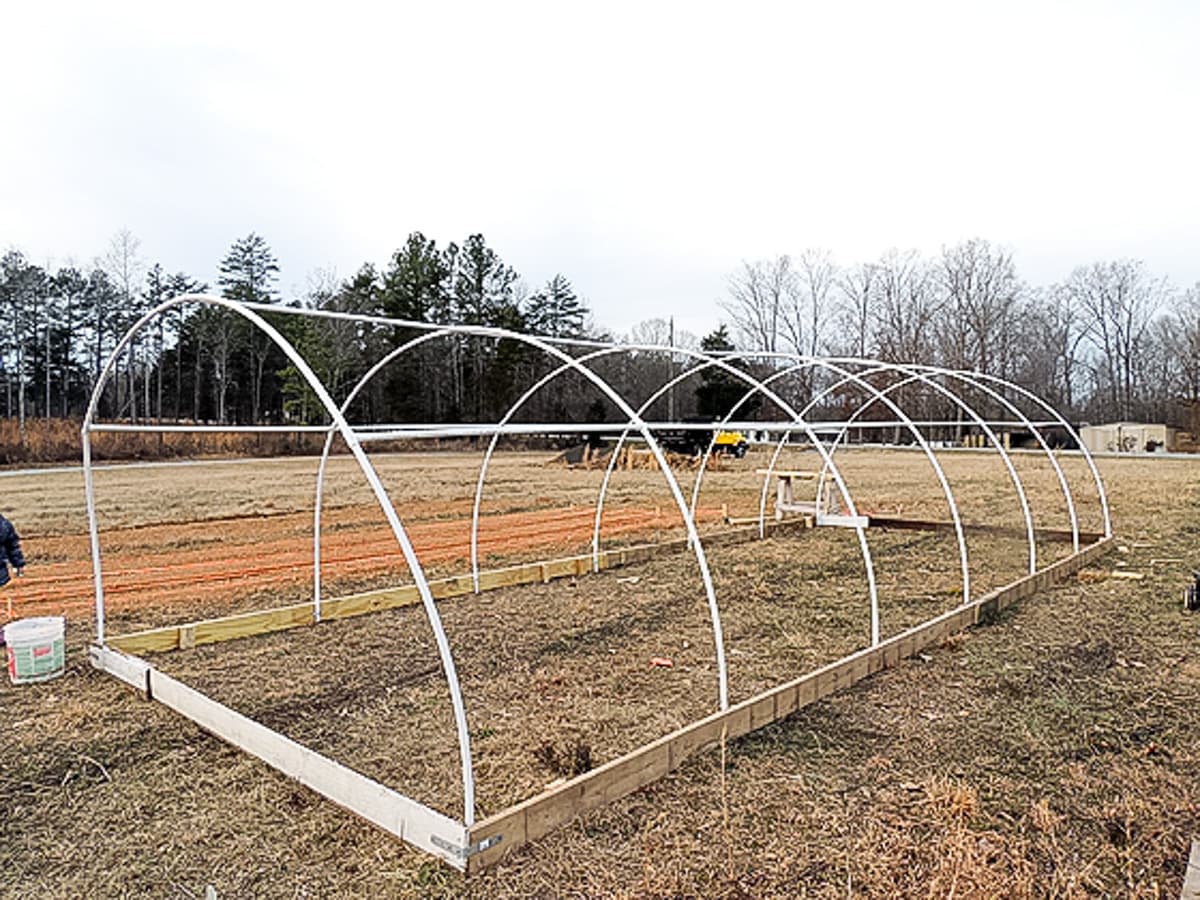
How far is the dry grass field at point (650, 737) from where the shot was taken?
2779 millimetres

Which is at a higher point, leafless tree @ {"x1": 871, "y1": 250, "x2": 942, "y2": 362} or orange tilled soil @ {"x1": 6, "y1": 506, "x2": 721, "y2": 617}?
leafless tree @ {"x1": 871, "y1": 250, "x2": 942, "y2": 362}

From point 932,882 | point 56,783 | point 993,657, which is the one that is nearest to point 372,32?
point 56,783

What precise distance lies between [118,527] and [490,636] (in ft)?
27.3

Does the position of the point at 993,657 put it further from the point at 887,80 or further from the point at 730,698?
the point at 887,80

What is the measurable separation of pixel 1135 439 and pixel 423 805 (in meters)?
39.0

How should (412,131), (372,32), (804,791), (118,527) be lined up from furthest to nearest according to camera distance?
(412,131)
(118,527)
(372,32)
(804,791)

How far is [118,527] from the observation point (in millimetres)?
11188

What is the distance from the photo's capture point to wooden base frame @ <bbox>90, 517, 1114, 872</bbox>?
9.16ft

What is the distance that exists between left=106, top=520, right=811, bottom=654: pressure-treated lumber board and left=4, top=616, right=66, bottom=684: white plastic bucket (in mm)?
299

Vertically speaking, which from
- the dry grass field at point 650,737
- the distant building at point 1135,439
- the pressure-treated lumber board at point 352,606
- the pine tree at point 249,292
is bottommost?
the dry grass field at point 650,737

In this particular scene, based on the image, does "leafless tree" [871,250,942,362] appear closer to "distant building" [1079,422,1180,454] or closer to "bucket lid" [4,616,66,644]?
"distant building" [1079,422,1180,454]

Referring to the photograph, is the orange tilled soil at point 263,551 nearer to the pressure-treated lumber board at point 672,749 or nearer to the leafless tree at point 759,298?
the pressure-treated lumber board at point 672,749

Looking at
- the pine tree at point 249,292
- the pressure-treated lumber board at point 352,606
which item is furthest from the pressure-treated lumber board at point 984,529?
the pine tree at point 249,292

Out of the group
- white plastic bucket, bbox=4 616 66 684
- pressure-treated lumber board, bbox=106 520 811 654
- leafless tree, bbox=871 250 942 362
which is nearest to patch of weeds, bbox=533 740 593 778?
pressure-treated lumber board, bbox=106 520 811 654
